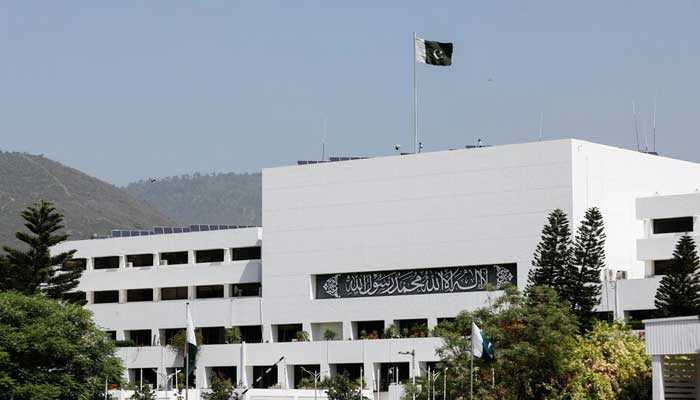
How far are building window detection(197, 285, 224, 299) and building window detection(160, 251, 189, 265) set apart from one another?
1.71 meters

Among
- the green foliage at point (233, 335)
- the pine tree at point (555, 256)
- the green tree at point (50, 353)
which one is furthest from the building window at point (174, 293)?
the pine tree at point (555, 256)

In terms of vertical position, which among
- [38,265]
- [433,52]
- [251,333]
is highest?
[433,52]

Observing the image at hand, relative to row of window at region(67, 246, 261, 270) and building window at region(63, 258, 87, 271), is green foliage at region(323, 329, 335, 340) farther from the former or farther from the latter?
building window at region(63, 258, 87, 271)

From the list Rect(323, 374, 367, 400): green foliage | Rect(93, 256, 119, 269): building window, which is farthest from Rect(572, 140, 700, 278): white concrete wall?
Rect(93, 256, 119, 269): building window

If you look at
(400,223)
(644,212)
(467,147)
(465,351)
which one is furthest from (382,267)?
(465,351)

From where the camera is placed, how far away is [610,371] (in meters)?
45.6

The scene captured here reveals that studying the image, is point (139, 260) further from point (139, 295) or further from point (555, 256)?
point (555, 256)

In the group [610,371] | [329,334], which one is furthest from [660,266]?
[610,371]

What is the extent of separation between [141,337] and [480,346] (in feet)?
134

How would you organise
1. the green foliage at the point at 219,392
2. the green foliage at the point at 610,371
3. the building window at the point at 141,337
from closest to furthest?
the green foliage at the point at 610,371 → the green foliage at the point at 219,392 → the building window at the point at 141,337

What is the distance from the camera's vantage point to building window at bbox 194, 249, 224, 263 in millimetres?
78875

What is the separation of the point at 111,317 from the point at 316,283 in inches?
514

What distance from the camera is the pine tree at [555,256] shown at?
63.2 meters

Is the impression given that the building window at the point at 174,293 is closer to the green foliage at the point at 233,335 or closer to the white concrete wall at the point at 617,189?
the green foliage at the point at 233,335
